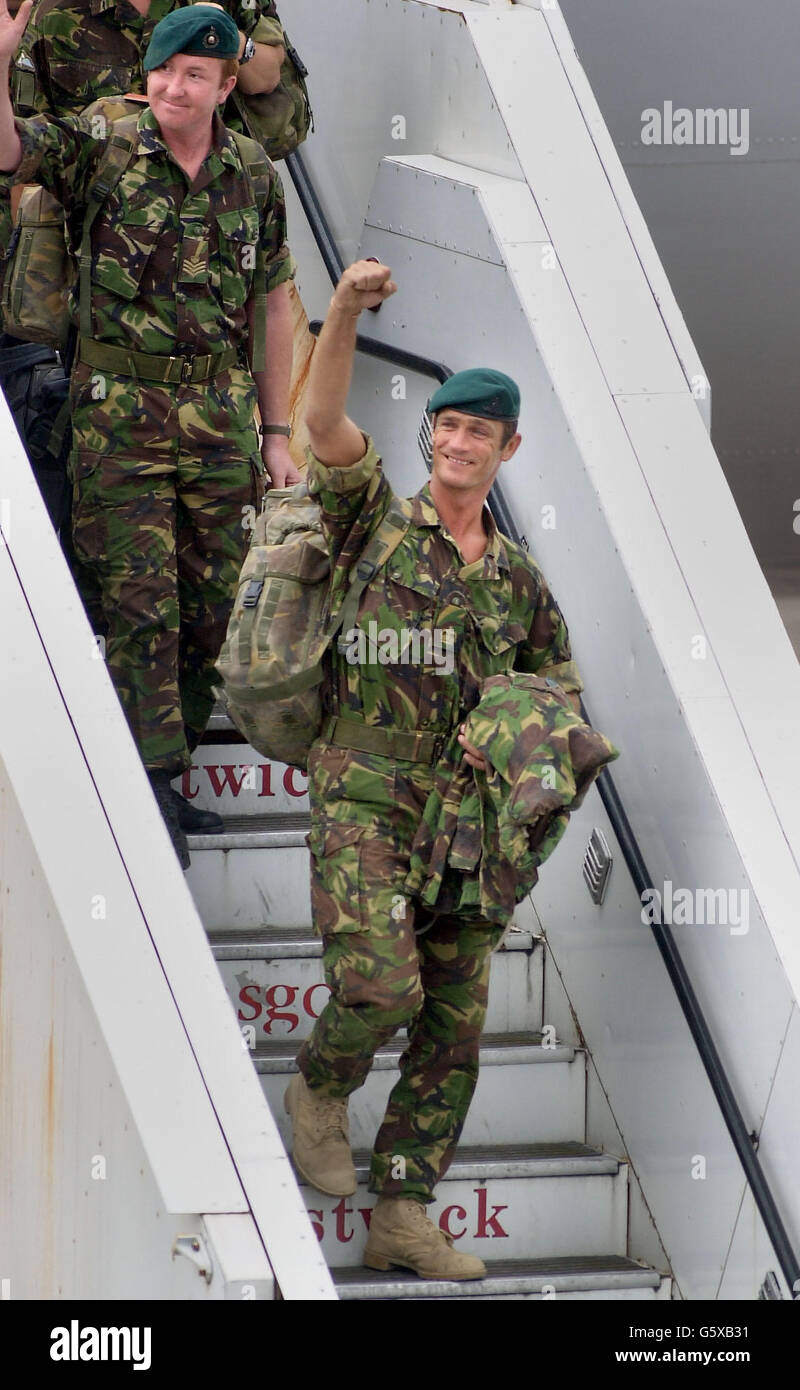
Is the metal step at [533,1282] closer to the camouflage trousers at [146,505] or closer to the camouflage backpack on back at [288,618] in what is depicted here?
the camouflage backpack on back at [288,618]

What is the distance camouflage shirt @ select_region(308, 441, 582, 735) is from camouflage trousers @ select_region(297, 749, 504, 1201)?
142mm

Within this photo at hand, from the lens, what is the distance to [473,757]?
11.7 ft

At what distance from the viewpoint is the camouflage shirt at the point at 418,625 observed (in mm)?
3562

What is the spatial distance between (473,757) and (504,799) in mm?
112

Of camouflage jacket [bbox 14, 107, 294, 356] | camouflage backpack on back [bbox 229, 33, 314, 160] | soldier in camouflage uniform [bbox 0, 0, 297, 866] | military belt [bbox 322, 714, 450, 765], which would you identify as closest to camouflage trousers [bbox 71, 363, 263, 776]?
soldier in camouflage uniform [bbox 0, 0, 297, 866]

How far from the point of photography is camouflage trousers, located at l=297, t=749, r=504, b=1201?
11.6ft

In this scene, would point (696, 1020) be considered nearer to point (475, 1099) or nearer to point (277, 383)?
point (475, 1099)

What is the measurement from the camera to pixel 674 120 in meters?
7.93

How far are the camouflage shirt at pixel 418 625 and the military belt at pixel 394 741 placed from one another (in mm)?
14

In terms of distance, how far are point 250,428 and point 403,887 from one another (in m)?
1.36

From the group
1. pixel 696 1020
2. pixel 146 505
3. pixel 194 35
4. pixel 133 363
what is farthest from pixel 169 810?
pixel 194 35

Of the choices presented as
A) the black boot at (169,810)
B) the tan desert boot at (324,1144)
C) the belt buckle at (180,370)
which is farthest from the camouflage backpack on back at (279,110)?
the tan desert boot at (324,1144)
